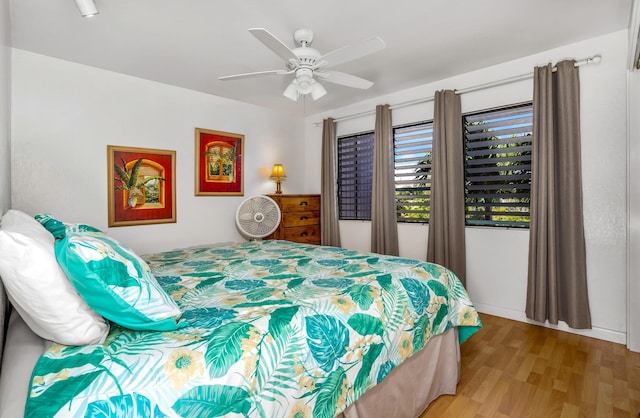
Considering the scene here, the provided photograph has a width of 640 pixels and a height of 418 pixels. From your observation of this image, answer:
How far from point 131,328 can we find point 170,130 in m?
2.91

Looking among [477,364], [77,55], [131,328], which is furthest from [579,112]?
[77,55]

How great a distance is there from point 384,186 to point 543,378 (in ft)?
7.48

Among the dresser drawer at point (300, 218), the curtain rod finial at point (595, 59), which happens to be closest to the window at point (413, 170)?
the dresser drawer at point (300, 218)

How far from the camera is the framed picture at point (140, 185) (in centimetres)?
309

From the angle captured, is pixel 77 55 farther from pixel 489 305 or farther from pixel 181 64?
pixel 489 305

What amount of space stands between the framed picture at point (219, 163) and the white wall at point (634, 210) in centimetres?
366

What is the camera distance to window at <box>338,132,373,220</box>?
13.6ft

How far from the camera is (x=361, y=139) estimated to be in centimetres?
422

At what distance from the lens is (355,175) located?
429 cm

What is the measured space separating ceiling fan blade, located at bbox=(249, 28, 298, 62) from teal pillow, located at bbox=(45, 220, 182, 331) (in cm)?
129

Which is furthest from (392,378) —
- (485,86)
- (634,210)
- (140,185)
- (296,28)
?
(140,185)

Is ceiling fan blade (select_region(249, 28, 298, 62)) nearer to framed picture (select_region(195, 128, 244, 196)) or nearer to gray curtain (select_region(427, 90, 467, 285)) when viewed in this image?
gray curtain (select_region(427, 90, 467, 285))

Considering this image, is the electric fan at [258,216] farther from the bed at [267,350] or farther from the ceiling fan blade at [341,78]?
the ceiling fan blade at [341,78]

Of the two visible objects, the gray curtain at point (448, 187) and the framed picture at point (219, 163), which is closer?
the gray curtain at point (448, 187)
